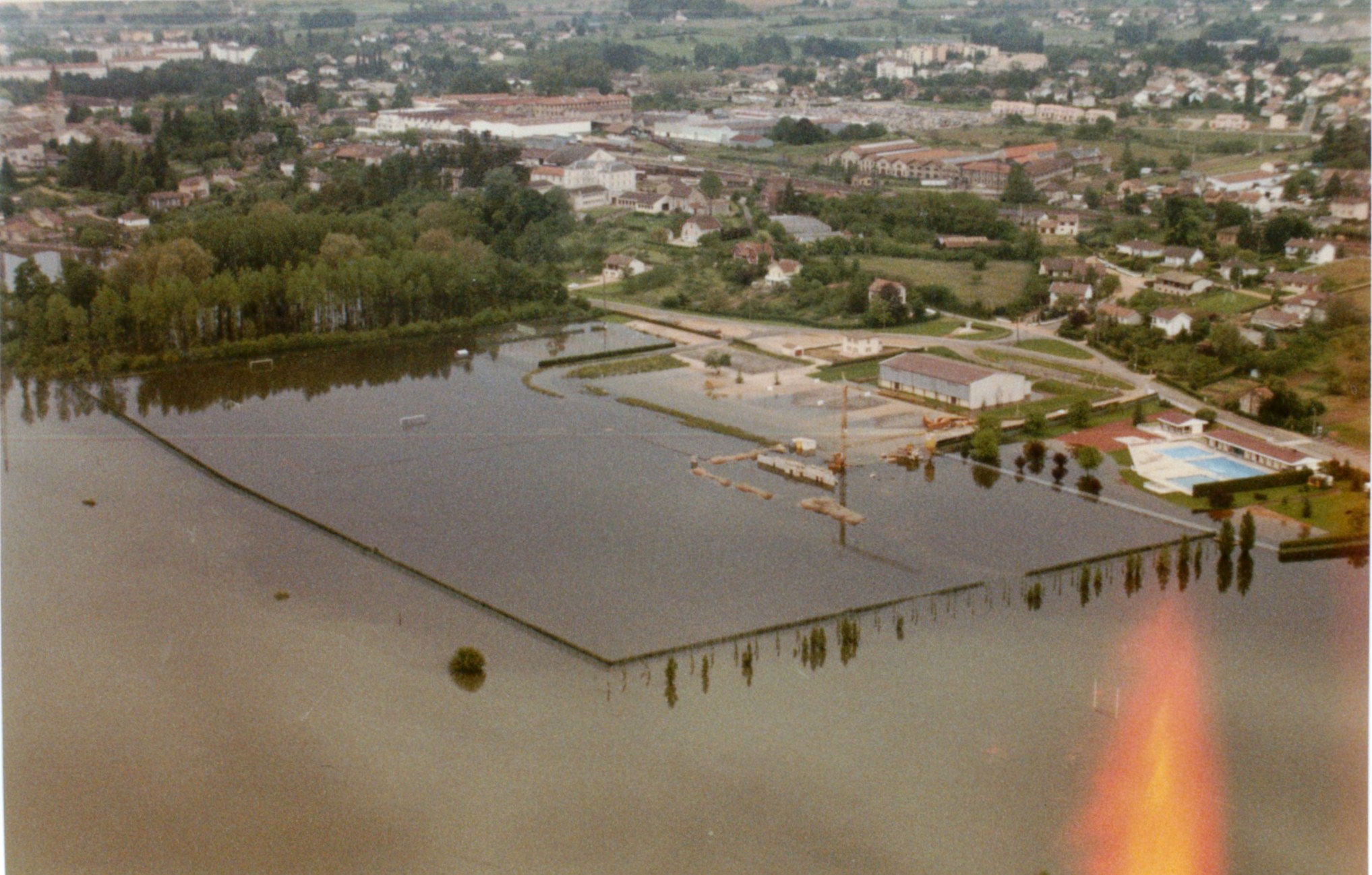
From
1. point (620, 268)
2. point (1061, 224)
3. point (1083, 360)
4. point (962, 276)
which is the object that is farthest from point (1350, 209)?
point (620, 268)

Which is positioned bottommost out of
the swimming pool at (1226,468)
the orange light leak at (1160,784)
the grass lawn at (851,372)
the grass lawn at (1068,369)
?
the orange light leak at (1160,784)

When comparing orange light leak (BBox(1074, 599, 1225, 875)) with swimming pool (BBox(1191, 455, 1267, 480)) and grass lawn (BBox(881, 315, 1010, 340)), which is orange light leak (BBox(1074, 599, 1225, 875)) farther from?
grass lawn (BBox(881, 315, 1010, 340))

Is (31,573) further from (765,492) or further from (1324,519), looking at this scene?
(1324,519)

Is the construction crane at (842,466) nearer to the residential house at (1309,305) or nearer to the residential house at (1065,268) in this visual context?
the residential house at (1309,305)

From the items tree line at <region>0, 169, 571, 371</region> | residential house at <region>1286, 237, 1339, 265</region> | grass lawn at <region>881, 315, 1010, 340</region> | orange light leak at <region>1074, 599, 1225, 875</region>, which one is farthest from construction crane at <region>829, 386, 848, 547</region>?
A: residential house at <region>1286, 237, 1339, 265</region>

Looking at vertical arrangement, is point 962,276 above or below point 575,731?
above

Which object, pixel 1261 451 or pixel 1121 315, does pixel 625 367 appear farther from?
pixel 1261 451

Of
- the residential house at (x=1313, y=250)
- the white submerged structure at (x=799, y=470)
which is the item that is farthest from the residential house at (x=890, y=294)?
the white submerged structure at (x=799, y=470)
